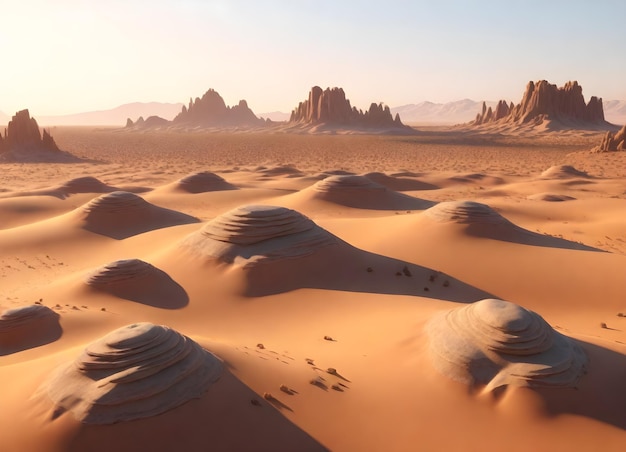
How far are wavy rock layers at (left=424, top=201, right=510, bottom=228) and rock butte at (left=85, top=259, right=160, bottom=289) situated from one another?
10.3 meters

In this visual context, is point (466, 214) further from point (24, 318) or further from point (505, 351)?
point (24, 318)

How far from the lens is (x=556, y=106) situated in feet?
382

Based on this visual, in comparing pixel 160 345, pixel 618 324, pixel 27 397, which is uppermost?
pixel 160 345

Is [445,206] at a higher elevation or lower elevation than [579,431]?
higher

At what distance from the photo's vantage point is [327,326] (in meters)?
10.4

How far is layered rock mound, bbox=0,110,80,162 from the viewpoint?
60.3m

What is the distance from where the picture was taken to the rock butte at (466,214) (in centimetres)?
1655

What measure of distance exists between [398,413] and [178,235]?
43.7ft

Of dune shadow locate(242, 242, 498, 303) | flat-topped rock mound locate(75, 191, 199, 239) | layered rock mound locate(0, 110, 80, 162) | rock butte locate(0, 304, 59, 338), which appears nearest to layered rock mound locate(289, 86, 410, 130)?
layered rock mound locate(0, 110, 80, 162)

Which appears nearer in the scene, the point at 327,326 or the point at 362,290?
the point at 327,326

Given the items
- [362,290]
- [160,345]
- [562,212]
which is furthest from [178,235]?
[562,212]

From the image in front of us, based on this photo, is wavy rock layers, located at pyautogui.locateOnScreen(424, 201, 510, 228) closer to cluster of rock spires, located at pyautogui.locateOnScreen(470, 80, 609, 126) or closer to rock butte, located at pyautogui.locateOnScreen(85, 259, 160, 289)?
rock butte, located at pyautogui.locateOnScreen(85, 259, 160, 289)

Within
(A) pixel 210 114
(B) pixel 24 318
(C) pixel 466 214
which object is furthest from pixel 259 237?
(A) pixel 210 114

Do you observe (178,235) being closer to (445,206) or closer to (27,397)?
(445,206)
